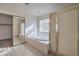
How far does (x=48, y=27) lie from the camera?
148cm

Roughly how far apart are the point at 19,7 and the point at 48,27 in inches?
25.3

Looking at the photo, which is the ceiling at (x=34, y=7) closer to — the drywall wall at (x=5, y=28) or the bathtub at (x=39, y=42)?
the drywall wall at (x=5, y=28)

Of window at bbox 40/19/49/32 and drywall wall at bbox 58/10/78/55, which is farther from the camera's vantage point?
window at bbox 40/19/49/32

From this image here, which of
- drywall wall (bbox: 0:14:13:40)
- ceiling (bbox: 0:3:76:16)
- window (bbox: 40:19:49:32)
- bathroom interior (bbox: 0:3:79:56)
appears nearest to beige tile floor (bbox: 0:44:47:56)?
bathroom interior (bbox: 0:3:79:56)

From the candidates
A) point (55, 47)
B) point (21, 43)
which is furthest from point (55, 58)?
point (21, 43)

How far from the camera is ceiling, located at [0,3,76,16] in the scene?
1.40 meters

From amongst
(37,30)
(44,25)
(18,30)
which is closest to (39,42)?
(37,30)

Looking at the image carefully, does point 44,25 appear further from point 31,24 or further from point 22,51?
point 22,51

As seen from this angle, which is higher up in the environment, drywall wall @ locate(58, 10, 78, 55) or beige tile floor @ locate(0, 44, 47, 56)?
drywall wall @ locate(58, 10, 78, 55)

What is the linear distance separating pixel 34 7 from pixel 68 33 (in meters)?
0.77

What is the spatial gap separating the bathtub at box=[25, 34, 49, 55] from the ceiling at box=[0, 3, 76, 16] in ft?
1.44

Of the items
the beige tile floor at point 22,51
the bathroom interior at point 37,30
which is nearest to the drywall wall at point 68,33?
the bathroom interior at point 37,30

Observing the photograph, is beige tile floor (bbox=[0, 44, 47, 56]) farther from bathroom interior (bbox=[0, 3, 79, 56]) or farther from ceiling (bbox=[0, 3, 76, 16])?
ceiling (bbox=[0, 3, 76, 16])

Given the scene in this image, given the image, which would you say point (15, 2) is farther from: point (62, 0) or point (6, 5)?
point (62, 0)
